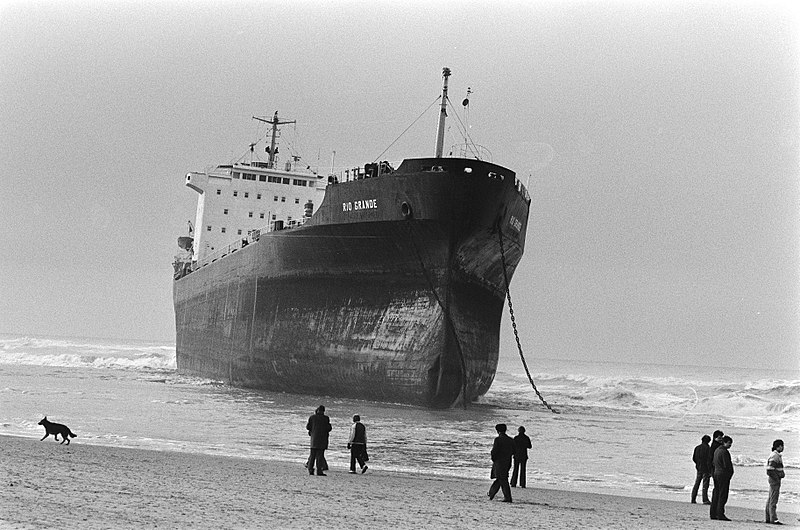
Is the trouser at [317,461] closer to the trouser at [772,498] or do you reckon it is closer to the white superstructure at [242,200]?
the trouser at [772,498]

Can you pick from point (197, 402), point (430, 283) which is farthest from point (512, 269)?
point (197, 402)

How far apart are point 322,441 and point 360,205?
11.0m

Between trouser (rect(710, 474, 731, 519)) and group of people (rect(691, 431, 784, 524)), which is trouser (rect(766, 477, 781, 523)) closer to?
group of people (rect(691, 431, 784, 524))

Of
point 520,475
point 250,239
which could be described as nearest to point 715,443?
point 520,475

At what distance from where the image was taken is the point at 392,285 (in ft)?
65.2

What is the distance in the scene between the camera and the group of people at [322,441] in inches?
375

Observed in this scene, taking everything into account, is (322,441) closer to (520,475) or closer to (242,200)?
(520,475)

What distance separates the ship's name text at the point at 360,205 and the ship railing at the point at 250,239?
254 cm

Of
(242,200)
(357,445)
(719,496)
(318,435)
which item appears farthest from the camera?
(242,200)

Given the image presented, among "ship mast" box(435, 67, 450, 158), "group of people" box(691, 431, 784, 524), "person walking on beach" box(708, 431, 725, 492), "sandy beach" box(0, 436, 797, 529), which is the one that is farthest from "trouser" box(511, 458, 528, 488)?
"ship mast" box(435, 67, 450, 158)

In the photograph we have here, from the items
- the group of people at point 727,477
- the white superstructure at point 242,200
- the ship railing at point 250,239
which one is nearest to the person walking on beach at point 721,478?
the group of people at point 727,477

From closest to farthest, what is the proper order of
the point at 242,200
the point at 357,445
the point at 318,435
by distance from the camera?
the point at 318,435 → the point at 357,445 → the point at 242,200

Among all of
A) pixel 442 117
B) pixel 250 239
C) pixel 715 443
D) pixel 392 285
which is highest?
pixel 442 117

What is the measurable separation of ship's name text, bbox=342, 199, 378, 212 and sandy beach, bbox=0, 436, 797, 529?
977 centimetres
